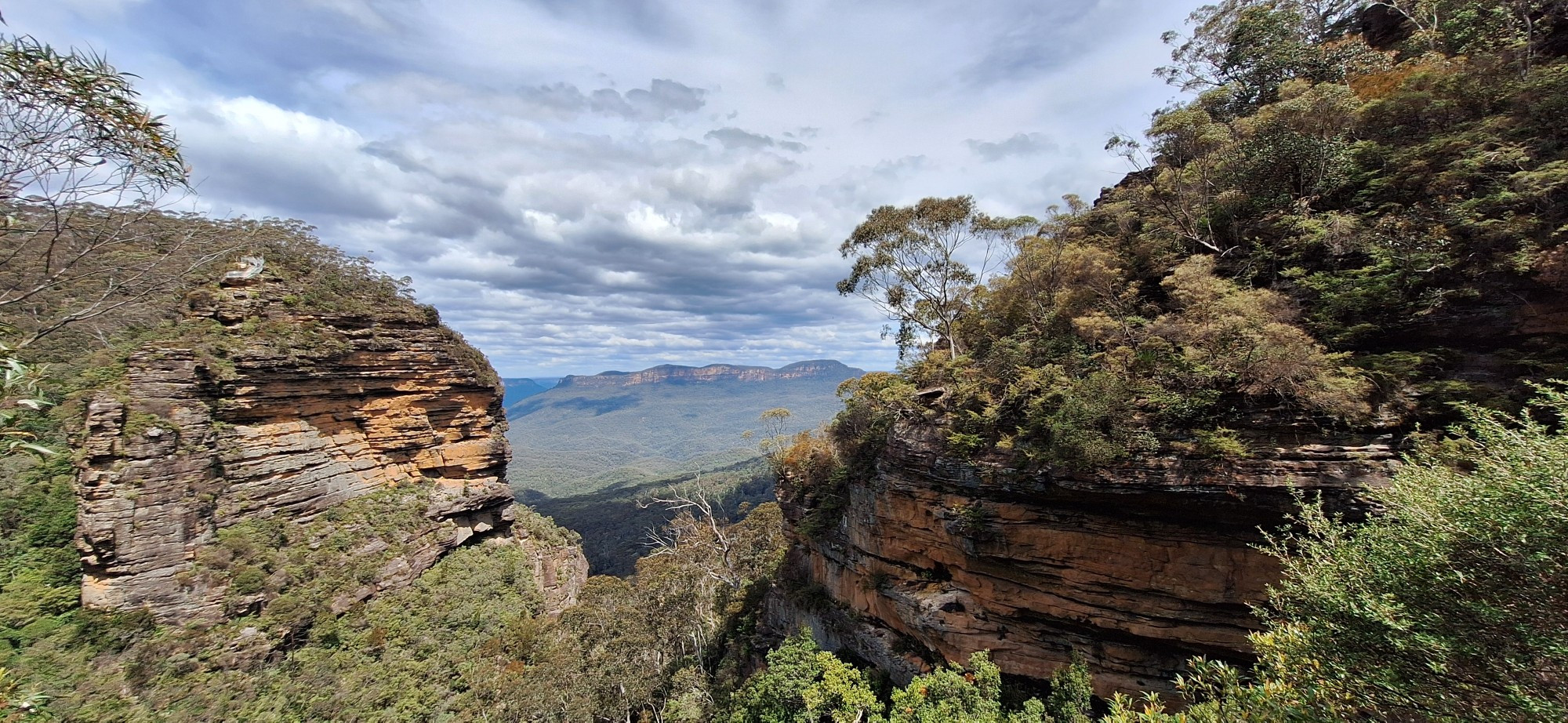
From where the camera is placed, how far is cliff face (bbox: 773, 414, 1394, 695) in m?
8.53

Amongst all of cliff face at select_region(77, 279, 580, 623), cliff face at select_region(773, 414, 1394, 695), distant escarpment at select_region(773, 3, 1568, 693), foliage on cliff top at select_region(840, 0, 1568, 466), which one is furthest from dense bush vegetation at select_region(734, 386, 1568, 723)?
cliff face at select_region(77, 279, 580, 623)

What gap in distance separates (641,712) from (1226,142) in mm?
28155

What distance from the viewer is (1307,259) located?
10516 mm

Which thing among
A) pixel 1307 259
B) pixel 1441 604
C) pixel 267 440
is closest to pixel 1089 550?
pixel 1441 604

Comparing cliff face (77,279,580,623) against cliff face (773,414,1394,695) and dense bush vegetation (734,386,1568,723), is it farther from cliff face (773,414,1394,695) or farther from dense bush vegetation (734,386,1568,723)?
dense bush vegetation (734,386,1568,723)

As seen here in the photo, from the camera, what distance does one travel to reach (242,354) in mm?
20922

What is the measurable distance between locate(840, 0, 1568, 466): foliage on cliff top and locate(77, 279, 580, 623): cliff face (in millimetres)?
26442

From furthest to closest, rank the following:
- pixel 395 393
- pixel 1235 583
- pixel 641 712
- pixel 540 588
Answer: pixel 540 588 < pixel 395 393 < pixel 641 712 < pixel 1235 583

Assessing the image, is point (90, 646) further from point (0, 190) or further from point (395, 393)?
point (0, 190)

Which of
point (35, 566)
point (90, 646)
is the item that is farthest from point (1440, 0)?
point (35, 566)

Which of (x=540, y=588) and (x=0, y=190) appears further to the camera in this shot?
(x=540, y=588)

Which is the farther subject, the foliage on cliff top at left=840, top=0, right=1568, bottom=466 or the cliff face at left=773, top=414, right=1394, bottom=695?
the cliff face at left=773, top=414, right=1394, bottom=695

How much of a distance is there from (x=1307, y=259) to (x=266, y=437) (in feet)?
119

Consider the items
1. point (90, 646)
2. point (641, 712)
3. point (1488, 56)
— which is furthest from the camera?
point (641, 712)
